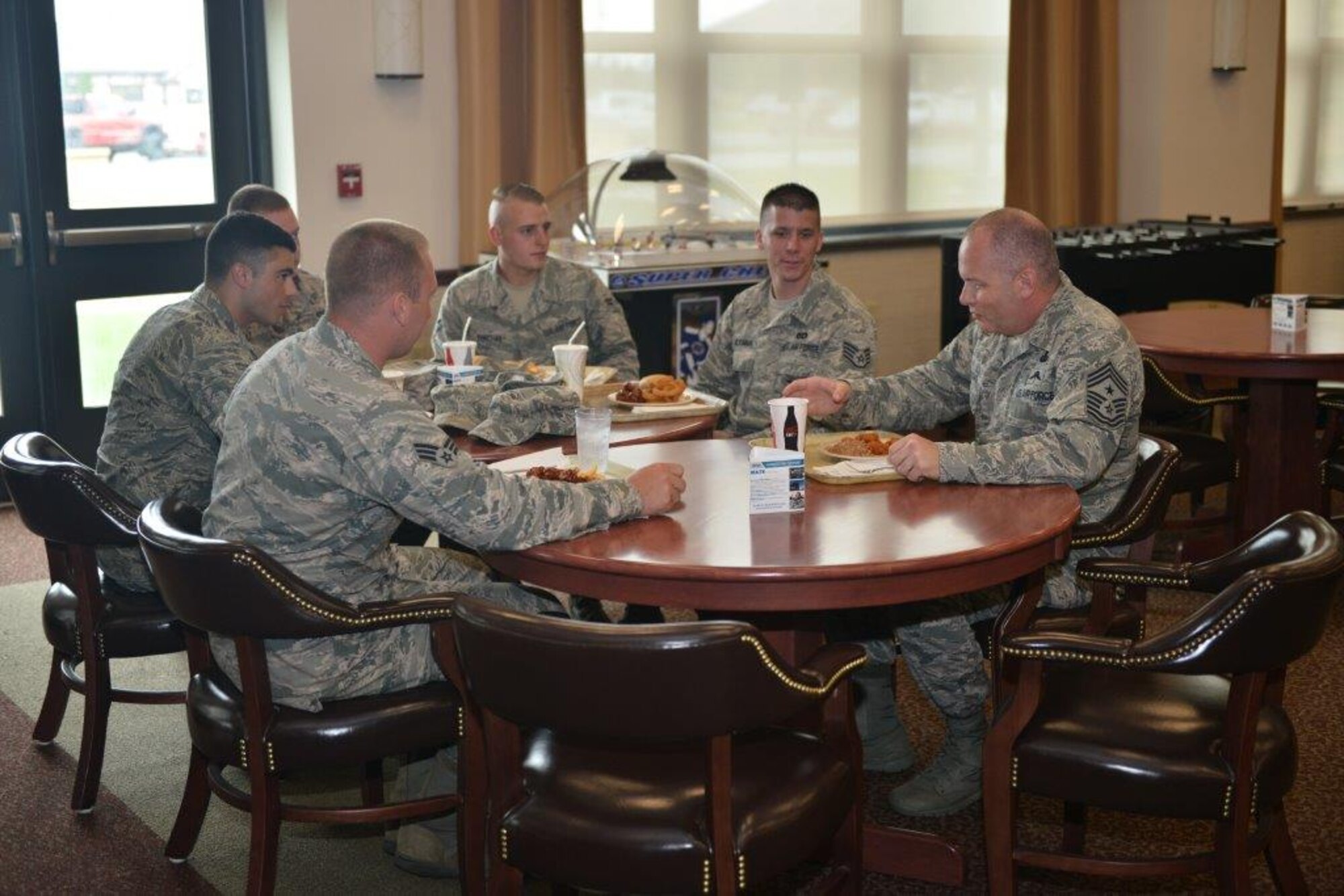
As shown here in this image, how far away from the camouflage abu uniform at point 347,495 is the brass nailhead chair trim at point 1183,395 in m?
2.36

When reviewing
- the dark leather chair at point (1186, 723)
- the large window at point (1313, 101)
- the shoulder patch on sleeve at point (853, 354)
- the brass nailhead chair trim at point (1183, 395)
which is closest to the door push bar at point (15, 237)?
the shoulder patch on sleeve at point (853, 354)

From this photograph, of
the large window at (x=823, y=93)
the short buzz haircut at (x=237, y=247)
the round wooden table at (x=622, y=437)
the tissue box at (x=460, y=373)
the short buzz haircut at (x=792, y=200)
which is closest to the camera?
the round wooden table at (x=622, y=437)

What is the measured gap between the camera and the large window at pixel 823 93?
705 cm

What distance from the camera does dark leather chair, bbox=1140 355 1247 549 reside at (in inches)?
178

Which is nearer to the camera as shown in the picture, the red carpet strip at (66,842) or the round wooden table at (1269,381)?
the red carpet strip at (66,842)

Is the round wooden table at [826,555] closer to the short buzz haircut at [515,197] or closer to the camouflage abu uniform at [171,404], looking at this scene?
the camouflage abu uniform at [171,404]

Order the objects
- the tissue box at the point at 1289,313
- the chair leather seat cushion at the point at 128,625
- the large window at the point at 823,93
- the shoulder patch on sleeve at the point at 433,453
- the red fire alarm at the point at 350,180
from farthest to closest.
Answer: the large window at the point at 823,93, the red fire alarm at the point at 350,180, the tissue box at the point at 1289,313, the chair leather seat cushion at the point at 128,625, the shoulder patch on sleeve at the point at 433,453

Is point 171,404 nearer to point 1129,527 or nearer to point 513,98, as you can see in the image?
point 1129,527

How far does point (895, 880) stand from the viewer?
2.93m

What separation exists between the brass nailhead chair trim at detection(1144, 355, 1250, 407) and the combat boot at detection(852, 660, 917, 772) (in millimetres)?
1575

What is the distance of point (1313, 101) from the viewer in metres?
9.55

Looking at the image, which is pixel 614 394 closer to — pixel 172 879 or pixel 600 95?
pixel 172 879

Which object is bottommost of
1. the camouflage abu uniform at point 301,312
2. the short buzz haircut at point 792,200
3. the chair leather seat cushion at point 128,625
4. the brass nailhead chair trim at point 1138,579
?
the chair leather seat cushion at point 128,625

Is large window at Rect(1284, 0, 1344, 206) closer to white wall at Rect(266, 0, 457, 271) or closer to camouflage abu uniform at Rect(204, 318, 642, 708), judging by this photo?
white wall at Rect(266, 0, 457, 271)
